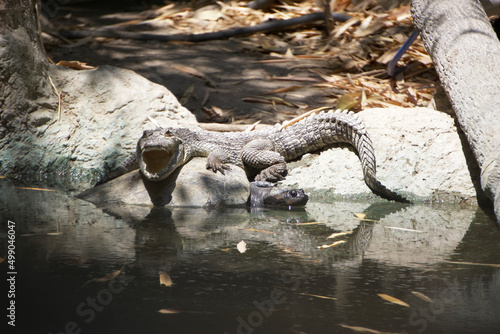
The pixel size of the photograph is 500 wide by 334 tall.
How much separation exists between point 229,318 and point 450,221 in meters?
2.47

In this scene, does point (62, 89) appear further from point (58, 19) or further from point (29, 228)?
point (58, 19)

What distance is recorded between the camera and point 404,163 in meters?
5.12

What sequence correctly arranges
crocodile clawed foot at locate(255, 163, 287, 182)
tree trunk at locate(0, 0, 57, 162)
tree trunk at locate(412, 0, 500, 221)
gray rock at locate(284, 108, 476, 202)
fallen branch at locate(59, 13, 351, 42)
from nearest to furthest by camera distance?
tree trunk at locate(412, 0, 500, 221)
gray rock at locate(284, 108, 476, 202)
crocodile clawed foot at locate(255, 163, 287, 182)
tree trunk at locate(0, 0, 57, 162)
fallen branch at locate(59, 13, 351, 42)

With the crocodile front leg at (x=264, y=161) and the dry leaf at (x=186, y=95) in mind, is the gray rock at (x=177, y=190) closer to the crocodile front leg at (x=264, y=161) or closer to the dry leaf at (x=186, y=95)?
the crocodile front leg at (x=264, y=161)

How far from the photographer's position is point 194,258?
2924 millimetres

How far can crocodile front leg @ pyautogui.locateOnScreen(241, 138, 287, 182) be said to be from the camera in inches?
202

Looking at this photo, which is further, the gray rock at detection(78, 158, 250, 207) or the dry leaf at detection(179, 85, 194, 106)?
the dry leaf at detection(179, 85, 194, 106)

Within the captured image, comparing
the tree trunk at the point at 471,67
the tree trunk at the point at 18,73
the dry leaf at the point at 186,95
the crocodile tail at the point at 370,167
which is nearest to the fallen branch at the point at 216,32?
the dry leaf at the point at 186,95

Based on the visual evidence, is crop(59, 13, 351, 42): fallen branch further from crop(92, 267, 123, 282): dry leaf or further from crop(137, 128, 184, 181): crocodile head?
crop(92, 267, 123, 282): dry leaf

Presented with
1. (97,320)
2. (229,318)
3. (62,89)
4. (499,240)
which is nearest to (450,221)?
(499,240)

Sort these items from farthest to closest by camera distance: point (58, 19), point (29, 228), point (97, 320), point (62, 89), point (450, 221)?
point (58, 19) < point (62, 89) < point (450, 221) < point (29, 228) < point (97, 320)

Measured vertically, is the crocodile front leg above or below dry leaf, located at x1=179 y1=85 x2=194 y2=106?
Result: below

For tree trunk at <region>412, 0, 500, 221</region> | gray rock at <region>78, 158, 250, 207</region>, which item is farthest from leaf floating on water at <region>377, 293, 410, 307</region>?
gray rock at <region>78, 158, 250, 207</region>

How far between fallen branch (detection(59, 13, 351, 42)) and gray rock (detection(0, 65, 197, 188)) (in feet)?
9.15
